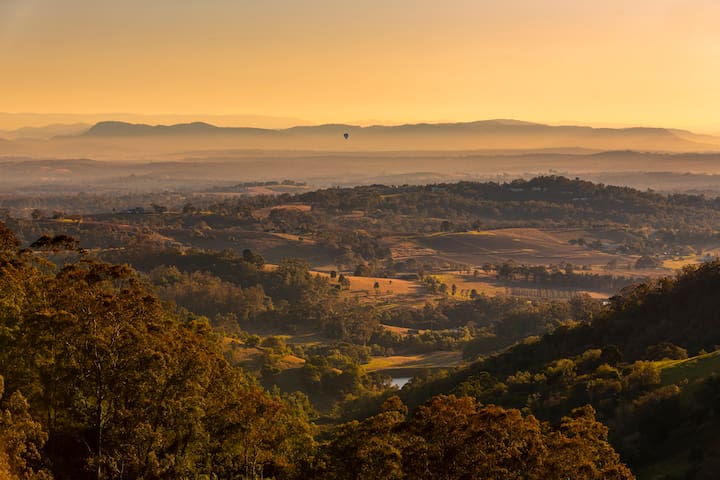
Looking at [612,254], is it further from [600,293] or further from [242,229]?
[242,229]

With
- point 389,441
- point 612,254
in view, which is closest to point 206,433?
point 389,441

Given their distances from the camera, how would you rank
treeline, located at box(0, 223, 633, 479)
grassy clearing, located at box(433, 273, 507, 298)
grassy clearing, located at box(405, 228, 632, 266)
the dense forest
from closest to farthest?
1. the dense forest
2. treeline, located at box(0, 223, 633, 479)
3. grassy clearing, located at box(433, 273, 507, 298)
4. grassy clearing, located at box(405, 228, 632, 266)

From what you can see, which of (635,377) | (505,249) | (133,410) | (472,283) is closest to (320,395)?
(635,377)

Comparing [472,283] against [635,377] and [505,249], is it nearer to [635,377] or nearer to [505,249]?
[505,249]

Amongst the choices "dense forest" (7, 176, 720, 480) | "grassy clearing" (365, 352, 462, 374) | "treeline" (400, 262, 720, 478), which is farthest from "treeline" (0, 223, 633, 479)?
"grassy clearing" (365, 352, 462, 374)

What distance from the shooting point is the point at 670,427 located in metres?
35.7

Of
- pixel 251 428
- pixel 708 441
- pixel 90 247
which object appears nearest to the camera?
pixel 251 428

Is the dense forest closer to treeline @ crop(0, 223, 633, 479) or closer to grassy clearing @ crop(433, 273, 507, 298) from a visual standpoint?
treeline @ crop(0, 223, 633, 479)

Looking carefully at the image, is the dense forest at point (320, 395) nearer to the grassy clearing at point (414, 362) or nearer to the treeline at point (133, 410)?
the treeline at point (133, 410)

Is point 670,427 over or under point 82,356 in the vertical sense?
under

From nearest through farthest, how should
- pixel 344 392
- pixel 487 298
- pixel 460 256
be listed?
pixel 344 392 → pixel 487 298 → pixel 460 256

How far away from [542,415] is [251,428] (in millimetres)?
18749

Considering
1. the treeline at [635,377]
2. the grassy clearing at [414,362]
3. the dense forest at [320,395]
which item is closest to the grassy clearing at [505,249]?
the grassy clearing at [414,362]

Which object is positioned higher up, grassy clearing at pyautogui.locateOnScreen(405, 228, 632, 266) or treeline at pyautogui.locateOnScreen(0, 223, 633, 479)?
treeline at pyautogui.locateOnScreen(0, 223, 633, 479)
